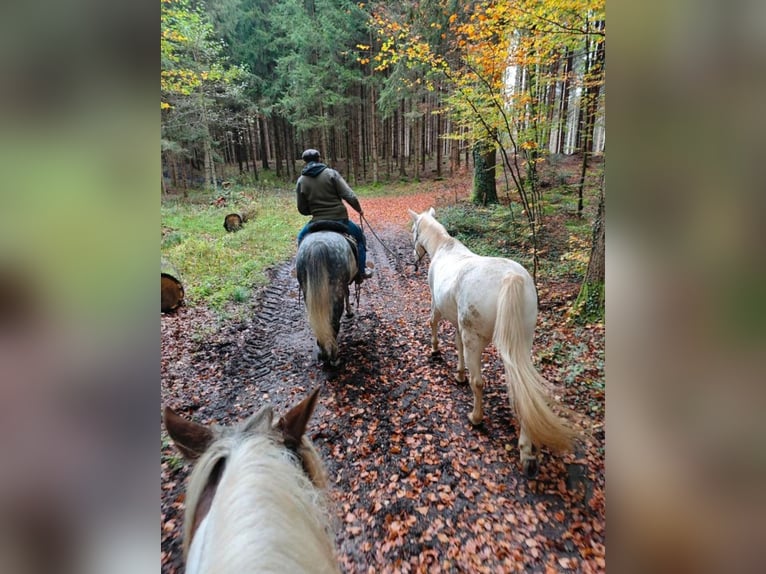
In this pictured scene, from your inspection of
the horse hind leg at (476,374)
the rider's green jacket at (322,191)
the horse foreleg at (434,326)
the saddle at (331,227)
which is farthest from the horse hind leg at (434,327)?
the rider's green jacket at (322,191)

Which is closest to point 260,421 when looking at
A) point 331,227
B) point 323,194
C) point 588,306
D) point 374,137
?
point 331,227

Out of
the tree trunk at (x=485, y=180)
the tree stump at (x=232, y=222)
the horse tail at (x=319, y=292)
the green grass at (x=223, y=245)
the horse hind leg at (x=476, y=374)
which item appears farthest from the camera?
the tree stump at (x=232, y=222)

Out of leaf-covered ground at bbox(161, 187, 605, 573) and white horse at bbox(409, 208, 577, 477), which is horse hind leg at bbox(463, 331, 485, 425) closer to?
white horse at bbox(409, 208, 577, 477)

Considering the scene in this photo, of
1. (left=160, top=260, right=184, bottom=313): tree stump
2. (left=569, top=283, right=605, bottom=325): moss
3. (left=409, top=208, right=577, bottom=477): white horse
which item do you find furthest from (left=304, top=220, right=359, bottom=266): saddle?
(left=569, top=283, right=605, bottom=325): moss

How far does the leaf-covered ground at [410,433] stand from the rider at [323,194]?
1405 millimetres

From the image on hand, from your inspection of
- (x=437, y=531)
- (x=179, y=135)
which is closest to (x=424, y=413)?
(x=437, y=531)

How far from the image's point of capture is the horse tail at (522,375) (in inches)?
92.0

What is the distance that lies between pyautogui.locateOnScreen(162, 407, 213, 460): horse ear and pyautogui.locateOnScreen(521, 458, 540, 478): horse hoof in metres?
2.32

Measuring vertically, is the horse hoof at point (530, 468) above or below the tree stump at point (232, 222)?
below

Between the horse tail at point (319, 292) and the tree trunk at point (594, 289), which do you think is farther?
the tree trunk at point (594, 289)

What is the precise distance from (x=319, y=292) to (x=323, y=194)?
1.53m

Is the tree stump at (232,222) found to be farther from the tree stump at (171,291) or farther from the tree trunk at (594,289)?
the tree trunk at (594,289)

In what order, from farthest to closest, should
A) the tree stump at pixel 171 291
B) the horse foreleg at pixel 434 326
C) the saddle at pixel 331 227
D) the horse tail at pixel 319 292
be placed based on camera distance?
the tree stump at pixel 171 291 → the saddle at pixel 331 227 → the horse foreleg at pixel 434 326 → the horse tail at pixel 319 292
